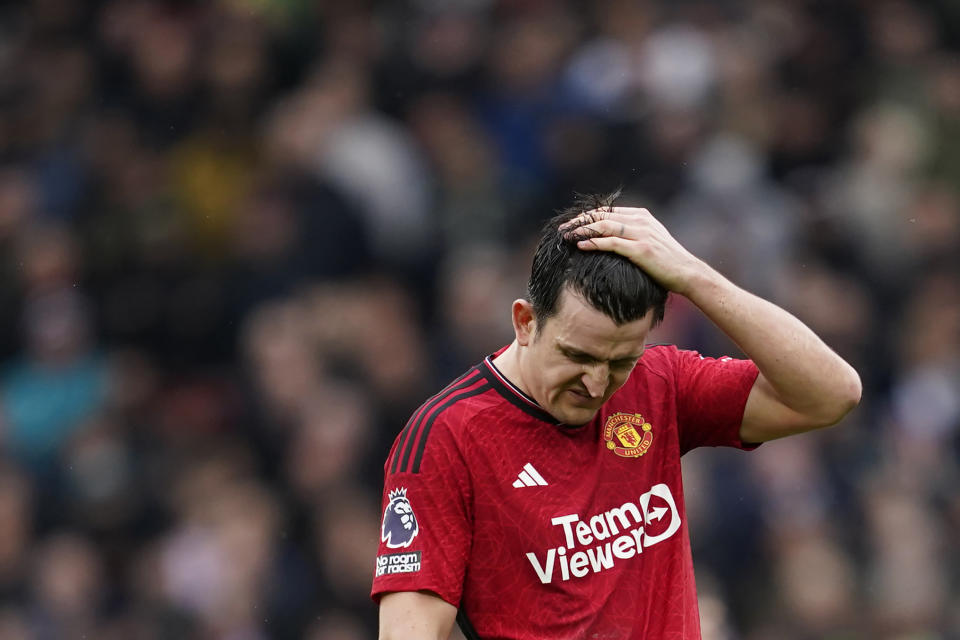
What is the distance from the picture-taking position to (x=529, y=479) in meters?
3.49

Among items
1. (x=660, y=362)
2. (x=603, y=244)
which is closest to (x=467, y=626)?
(x=660, y=362)

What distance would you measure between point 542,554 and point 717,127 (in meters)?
5.64

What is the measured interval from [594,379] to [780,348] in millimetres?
471

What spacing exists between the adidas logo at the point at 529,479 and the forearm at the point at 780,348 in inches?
21.4

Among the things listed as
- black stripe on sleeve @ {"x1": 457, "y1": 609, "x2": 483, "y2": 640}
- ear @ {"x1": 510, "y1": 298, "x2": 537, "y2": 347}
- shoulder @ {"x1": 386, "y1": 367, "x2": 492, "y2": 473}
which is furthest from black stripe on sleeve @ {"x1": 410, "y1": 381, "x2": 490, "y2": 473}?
black stripe on sleeve @ {"x1": 457, "y1": 609, "x2": 483, "y2": 640}

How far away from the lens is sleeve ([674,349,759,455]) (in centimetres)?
369

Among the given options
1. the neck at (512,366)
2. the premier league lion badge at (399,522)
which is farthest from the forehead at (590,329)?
the premier league lion badge at (399,522)

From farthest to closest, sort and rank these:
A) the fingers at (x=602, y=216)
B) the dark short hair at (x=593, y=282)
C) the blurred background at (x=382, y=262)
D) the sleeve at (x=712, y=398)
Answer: the blurred background at (x=382, y=262) → the sleeve at (x=712, y=398) → the fingers at (x=602, y=216) → the dark short hair at (x=593, y=282)

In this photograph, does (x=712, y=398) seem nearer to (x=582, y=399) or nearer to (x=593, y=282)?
(x=582, y=399)

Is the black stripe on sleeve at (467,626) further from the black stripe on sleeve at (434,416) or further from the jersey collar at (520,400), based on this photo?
the jersey collar at (520,400)

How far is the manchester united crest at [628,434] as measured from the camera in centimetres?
359

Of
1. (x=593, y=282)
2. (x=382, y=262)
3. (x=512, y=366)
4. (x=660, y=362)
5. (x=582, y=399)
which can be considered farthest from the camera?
(x=382, y=262)

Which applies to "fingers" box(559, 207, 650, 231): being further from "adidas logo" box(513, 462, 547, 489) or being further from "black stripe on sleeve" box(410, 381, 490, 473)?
"adidas logo" box(513, 462, 547, 489)

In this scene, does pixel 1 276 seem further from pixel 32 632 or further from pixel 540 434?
pixel 540 434
